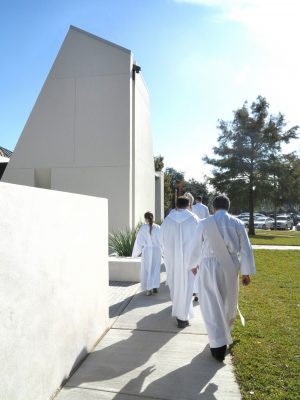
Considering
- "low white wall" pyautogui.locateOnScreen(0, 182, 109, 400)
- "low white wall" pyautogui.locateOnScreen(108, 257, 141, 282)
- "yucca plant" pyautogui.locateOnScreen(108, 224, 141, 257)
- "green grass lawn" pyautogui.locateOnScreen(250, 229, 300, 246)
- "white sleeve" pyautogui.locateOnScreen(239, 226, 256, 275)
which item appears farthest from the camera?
"green grass lawn" pyautogui.locateOnScreen(250, 229, 300, 246)

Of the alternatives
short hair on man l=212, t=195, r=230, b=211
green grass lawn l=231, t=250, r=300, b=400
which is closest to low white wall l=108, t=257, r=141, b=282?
green grass lawn l=231, t=250, r=300, b=400

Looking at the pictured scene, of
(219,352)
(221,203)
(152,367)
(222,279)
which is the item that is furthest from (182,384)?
(221,203)

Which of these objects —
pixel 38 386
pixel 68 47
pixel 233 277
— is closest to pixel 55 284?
pixel 38 386

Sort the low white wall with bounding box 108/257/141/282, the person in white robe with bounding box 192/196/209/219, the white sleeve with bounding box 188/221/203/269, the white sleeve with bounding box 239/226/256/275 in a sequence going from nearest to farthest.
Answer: the white sleeve with bounding box 239/226/256/275
the white sleeve with bounding box 188/221/203/269
the low white wall with bounding box 108/257/141/282
the person in white robe with bounding box 192/196/209/219

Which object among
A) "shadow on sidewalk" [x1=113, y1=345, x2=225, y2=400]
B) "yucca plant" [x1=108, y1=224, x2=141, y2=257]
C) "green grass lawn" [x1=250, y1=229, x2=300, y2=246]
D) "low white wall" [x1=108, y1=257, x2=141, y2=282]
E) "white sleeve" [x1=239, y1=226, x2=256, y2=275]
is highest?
"white sleeve" [x1=239, y1=226, x2=256, y2=275]

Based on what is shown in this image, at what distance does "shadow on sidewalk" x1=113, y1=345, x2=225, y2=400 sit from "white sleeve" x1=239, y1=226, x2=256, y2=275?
3.84 ft

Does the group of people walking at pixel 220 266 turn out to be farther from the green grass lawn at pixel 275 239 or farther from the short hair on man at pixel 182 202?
the green grass lawn at pixel 275 239

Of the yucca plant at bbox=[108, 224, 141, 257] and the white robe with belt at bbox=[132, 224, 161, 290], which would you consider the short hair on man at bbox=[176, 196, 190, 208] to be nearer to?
the white robe with belt at bbox=[132, 224, 161, 290]

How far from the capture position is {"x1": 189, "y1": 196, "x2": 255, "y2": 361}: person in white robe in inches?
168

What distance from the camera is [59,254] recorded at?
3.49m

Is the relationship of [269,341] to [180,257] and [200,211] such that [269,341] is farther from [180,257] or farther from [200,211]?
[200,211]

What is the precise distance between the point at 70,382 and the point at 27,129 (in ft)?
38.3

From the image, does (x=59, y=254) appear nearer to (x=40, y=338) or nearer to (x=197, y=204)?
(x=40, y=338)

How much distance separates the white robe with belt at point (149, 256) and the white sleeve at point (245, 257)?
132 inches
